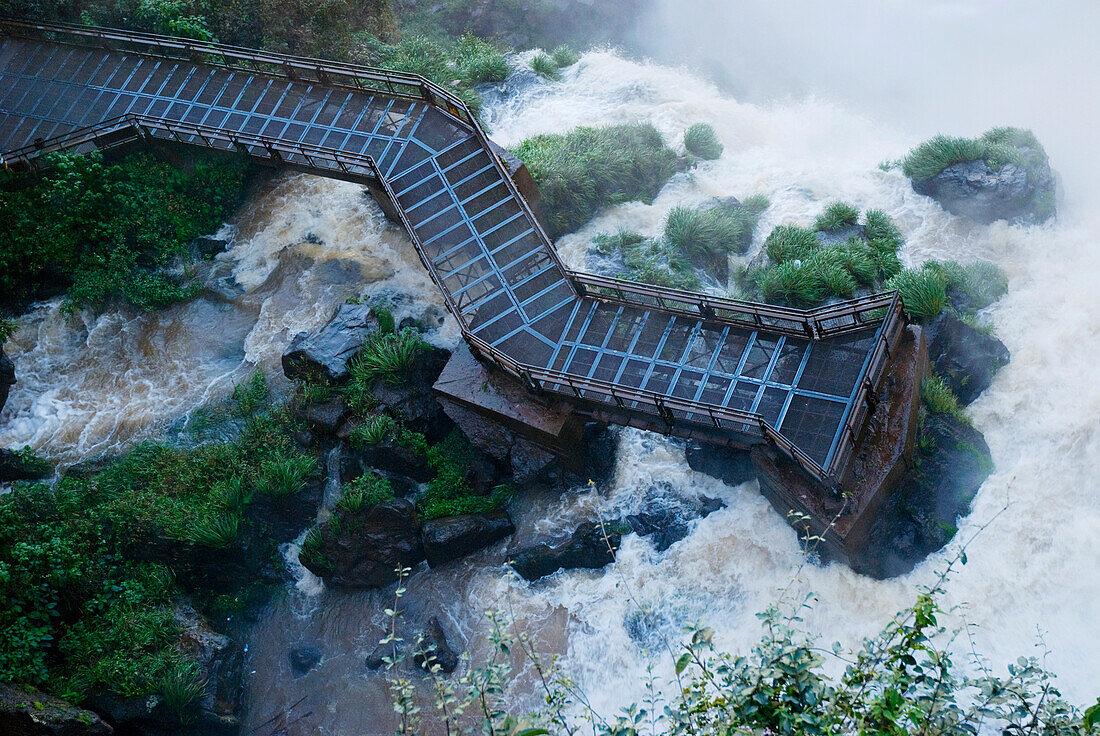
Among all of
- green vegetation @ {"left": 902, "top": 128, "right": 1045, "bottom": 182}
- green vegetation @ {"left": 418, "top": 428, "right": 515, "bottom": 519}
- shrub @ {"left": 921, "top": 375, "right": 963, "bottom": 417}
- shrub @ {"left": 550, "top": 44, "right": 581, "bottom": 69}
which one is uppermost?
green vegetation @ {"left": 902, "top": 128, "right": 1045, "bottom": 182}

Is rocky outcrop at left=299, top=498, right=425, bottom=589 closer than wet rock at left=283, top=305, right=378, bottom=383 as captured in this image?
Yes

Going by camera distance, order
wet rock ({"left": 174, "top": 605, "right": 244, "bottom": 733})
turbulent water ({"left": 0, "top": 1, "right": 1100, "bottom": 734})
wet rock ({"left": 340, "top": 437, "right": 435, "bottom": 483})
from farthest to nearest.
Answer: wet rock ({"left": 340, "top": 437, "right": 435, "bottom": 483}) → wet rock ({"left": 174, "top": 605, "right": 244, "bottom": 733}) → turbulent water ({"left": 0, "top": 1, "right": 1100, "bottom": 734})

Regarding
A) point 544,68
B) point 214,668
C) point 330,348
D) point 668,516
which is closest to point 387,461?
point 330,348

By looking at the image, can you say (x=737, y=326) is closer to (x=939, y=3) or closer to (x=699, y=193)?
(x=699, y=193)

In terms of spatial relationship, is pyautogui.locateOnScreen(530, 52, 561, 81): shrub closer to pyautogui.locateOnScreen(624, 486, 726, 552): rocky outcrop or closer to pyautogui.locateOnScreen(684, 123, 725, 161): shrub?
pyautogui.locateOnScreen(684, 123, 725, 161): shrub

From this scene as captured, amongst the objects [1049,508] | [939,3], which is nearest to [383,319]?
[1049,508]

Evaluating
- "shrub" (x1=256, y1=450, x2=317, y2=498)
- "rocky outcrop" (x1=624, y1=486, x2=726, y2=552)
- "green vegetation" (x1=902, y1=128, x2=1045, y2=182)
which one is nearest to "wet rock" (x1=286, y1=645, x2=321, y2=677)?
"shrub" (x1=256, y1=450, x2=317, y2=498)

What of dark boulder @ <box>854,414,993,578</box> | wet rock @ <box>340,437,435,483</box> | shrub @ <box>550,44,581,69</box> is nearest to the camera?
dark boulder @ <box>854,414,993,578</box>

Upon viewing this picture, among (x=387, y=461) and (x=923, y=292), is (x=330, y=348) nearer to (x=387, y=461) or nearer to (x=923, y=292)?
(x=387, y=461)

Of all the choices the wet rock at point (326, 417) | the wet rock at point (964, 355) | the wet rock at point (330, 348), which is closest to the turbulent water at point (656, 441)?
the wet rock at point (964, 355)
